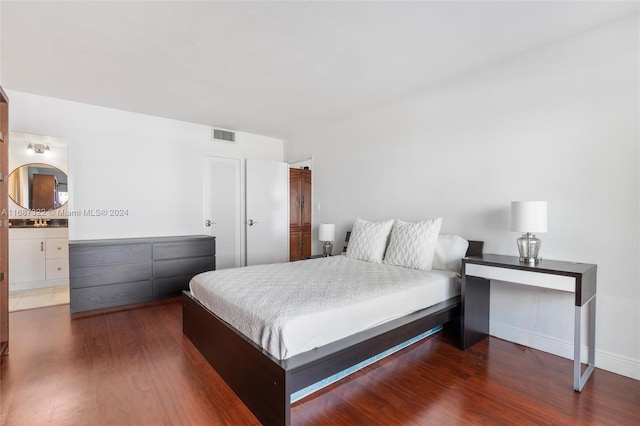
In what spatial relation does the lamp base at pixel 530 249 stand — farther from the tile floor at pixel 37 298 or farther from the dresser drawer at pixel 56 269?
the dresser drawer at pixel 56 269

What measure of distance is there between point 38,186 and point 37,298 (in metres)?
1.39

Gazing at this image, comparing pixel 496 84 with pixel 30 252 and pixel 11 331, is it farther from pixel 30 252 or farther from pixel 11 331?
pixel 30 252

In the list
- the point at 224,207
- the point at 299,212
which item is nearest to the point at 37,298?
the point at 224,207

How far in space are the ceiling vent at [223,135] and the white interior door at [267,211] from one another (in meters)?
0.47

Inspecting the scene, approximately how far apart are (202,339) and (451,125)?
3.01 metres

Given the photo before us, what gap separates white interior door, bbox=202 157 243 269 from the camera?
183 inches

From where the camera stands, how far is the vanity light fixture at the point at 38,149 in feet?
11.7

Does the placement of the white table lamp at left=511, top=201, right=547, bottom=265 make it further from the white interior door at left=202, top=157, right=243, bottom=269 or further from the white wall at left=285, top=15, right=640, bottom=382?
the white interior door at left=202, top=157, right=243, bottom=269

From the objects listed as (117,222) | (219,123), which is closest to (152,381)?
(117,222)

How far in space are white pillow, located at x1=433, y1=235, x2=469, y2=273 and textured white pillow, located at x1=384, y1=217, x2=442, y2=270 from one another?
0.09 metres

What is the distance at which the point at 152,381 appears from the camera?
1947 millimetres

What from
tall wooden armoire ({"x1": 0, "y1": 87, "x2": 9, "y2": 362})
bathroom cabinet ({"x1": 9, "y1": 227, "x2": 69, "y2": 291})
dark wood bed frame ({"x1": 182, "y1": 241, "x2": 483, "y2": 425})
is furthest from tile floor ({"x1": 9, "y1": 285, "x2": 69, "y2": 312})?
dark wood bed frame ({"x1": 182, "y1": 241, "x2": 483, "y2": 425})

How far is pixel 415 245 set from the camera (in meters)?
2.82

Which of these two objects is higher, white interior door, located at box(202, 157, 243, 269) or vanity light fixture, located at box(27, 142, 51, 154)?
vanity light fixture, located at box(27, 142, 51, 154)
